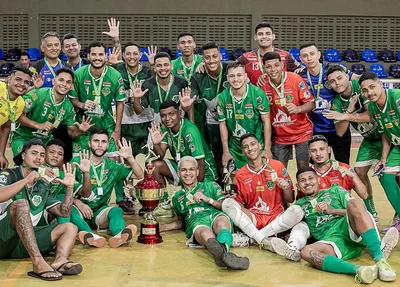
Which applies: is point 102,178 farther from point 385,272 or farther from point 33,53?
point 33,53

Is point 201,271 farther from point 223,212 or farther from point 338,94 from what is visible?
point 338,94

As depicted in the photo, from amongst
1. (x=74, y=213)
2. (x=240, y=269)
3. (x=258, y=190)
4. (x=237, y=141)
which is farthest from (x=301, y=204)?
(x=74, y=213)

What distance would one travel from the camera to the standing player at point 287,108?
7.46 m

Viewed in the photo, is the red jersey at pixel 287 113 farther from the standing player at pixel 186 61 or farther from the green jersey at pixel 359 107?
the standing player at pixel 186 61

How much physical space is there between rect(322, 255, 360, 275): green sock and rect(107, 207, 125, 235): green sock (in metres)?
2.25

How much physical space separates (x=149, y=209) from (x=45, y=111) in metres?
1.86

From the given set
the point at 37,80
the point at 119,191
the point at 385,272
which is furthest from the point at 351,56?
the point at 385,272

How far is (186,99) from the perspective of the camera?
302 inches

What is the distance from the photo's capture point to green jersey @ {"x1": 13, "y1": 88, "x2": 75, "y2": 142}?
7.47 meters

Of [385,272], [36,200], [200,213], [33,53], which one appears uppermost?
[33,53]

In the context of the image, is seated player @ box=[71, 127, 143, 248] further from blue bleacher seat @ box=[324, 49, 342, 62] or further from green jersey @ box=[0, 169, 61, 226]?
blue bleacher seat @ box=[324, 49, 342, 62]

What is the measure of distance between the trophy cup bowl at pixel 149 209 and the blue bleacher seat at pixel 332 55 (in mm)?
13235

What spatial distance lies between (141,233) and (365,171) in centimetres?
274

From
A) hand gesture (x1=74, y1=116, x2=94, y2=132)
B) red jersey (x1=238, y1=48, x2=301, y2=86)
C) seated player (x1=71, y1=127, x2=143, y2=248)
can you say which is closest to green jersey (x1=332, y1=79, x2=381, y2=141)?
red jersey (x1=238, y1=48, x2=301, y2=86)
